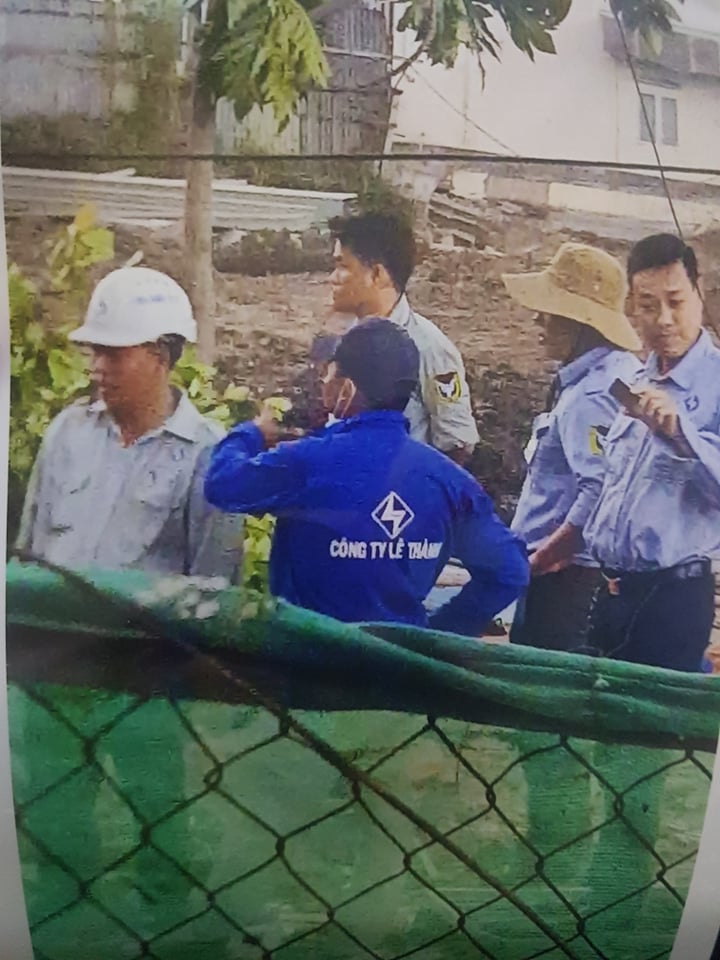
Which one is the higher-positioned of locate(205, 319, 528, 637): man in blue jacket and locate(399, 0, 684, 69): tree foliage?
locate(399, 0, 684, 69): tree foliage

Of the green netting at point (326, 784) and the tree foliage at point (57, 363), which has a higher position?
the tree foliage at point (57, 363)

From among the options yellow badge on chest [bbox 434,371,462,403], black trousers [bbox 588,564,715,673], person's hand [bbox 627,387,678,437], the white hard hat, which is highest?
the white hard hat

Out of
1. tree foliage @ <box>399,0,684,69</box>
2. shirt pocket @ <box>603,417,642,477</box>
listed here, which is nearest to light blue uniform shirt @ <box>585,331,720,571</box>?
shirt pocket @ <box>603,417,642,477</box>

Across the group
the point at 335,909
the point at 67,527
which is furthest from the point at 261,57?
the point at 335,909

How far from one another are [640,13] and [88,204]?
0.18 m

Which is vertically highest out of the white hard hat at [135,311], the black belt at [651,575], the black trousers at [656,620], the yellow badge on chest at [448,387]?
the white hard hat at [135,311]

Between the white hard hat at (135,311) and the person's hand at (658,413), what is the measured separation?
14cm

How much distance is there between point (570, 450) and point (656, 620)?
0.21 feet

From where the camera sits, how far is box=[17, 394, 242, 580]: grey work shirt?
310mm

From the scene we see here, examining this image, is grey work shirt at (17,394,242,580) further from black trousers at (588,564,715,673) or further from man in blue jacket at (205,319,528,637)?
black trousers at (588,564,715,673)

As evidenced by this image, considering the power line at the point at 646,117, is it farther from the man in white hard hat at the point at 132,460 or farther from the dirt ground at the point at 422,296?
the man in white hard hat at the point at 132,460

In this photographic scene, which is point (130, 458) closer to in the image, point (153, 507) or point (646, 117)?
point (153, 507)

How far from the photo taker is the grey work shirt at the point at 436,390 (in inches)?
12.4

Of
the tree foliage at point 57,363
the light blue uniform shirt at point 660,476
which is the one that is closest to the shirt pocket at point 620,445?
the light blue uniform shirt at point 660,476
